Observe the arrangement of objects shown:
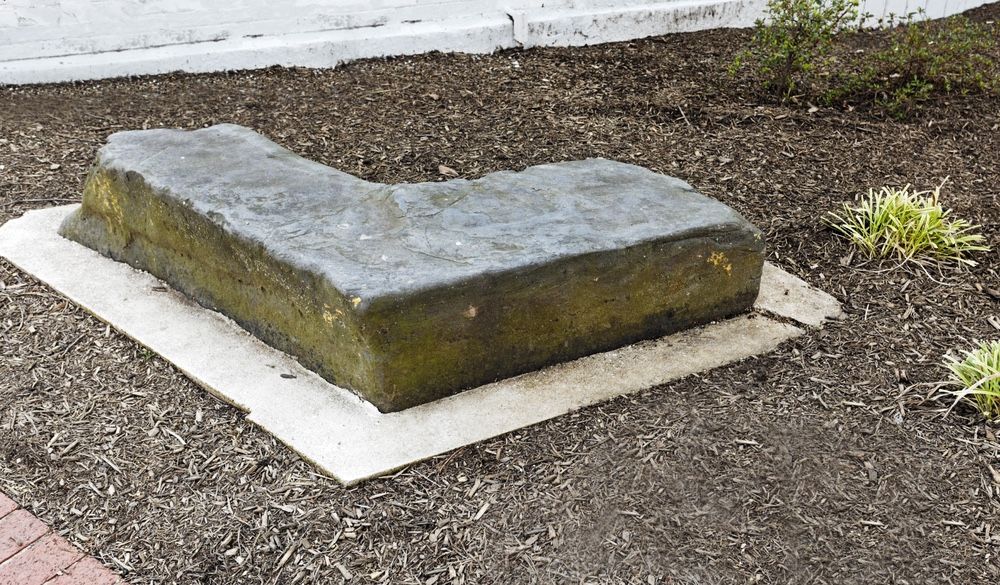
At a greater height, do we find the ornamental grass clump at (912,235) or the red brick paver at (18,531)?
the ornamental grass clump at (912,235)

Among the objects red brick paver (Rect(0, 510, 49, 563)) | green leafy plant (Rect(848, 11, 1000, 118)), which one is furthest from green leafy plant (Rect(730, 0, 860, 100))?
red brick paver (Rect(0, 510, 49, 563))

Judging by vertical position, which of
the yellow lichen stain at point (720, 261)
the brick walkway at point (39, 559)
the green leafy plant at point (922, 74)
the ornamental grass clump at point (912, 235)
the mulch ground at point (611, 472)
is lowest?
the brick walkway at point (39, 559)

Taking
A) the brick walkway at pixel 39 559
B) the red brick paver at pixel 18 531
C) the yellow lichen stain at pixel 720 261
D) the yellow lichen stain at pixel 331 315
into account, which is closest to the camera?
the brick walkway at pixel 39 559

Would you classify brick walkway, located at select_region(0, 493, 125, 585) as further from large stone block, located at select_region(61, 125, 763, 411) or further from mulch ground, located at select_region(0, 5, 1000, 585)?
large stone block, located at select_region(61, 125, 763, 411)

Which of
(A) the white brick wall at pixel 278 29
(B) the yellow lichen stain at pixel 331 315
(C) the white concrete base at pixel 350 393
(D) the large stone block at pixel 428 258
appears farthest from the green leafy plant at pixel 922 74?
(B) the yellow lichen stain at pixel 331 315

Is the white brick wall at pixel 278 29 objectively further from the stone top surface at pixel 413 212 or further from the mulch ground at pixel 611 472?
the stone top surface at pixel 413 212

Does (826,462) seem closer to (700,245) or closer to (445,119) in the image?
(700,245)

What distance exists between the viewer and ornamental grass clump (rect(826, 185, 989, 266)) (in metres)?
3.90

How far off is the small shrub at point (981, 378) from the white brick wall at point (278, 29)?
449cm

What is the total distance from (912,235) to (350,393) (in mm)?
2416

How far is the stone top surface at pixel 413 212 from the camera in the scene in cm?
291

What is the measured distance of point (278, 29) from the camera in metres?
6.47

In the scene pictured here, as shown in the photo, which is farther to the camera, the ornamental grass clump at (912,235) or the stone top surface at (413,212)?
the ornamental grass clump at (912,235)

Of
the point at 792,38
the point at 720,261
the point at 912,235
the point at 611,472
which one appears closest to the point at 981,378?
the point at 720,261
